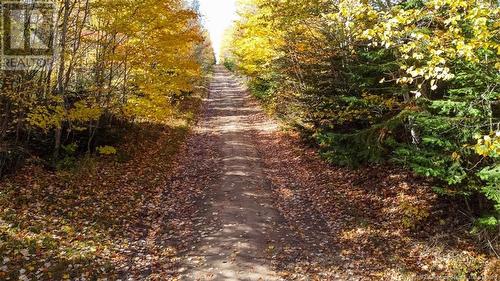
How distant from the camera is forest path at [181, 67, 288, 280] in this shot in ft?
29.6

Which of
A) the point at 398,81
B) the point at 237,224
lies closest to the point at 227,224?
the point at 237,224

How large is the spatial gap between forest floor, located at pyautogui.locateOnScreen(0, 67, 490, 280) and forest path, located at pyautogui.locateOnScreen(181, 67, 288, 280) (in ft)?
0.12

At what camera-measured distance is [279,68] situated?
20719 millimetres

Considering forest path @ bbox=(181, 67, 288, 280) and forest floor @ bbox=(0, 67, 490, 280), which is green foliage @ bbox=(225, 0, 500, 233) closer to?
forest floor @ bbox=(0, 67, 490, 280)

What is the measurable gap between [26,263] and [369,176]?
10.8m

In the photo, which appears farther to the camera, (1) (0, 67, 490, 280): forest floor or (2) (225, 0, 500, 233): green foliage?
(1) (0, 67, 490, 280): forest floor

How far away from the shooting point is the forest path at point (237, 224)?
9.02m

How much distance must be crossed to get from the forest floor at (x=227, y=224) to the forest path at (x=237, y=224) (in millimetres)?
37

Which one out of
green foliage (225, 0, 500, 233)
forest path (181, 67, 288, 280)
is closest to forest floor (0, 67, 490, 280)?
forest path (181, 67, 288, 280)

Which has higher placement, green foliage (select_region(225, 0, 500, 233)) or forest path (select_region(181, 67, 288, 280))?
green foliage (select_region(225, 0, 500, 233))

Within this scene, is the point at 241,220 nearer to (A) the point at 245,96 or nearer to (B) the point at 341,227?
(B) the point at 341,227

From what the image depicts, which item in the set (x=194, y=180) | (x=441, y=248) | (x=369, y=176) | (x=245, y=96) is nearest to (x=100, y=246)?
(x=194, y=180)

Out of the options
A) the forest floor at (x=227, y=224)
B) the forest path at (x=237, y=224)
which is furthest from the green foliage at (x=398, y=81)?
the forest path at (x=237, y=224)

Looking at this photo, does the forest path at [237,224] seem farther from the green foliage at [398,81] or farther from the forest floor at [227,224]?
the green foliage at [398,81]
